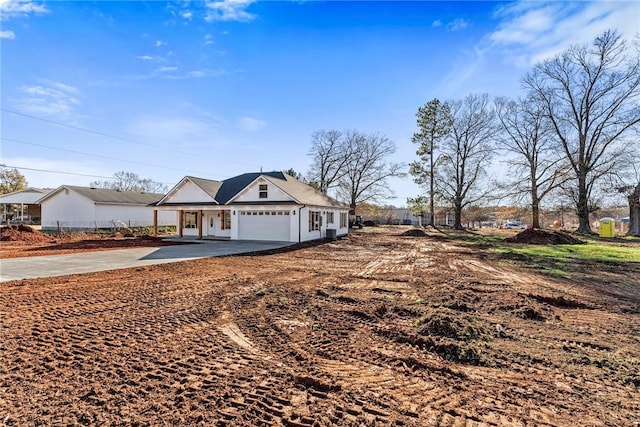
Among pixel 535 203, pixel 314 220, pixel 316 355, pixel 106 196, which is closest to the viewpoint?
pixel 316 355

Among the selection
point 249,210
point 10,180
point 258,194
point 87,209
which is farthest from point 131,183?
point 258,194

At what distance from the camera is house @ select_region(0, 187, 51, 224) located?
34500 mm

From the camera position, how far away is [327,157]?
1657 inches

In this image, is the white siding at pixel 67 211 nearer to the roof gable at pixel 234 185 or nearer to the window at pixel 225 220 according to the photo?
the roof gable at pixel 234 185

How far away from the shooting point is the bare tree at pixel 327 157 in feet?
137

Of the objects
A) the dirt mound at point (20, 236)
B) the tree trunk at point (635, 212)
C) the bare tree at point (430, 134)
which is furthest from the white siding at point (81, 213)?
the tree trunk at point (635, 212)

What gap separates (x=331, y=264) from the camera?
11.7m

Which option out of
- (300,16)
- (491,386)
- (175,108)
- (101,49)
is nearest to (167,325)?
(491,386)

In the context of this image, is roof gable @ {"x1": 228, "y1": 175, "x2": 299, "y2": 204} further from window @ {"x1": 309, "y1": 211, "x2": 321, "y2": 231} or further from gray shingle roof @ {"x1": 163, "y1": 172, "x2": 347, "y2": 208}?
window @ {"x1": 309, "y1": 211, "x2": 321, "y2": 231}

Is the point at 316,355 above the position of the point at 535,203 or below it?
below

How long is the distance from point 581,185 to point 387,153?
Answer: 68.8 feet

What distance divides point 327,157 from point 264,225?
922 inches

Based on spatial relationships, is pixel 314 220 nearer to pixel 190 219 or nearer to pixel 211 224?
pixel 211 224

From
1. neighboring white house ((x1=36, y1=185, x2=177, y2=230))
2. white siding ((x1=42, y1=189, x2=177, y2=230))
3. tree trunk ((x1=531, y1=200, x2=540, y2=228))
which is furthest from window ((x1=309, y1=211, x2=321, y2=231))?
tree trunk ((x1=531, y1=200, x2=540, y2=228))
